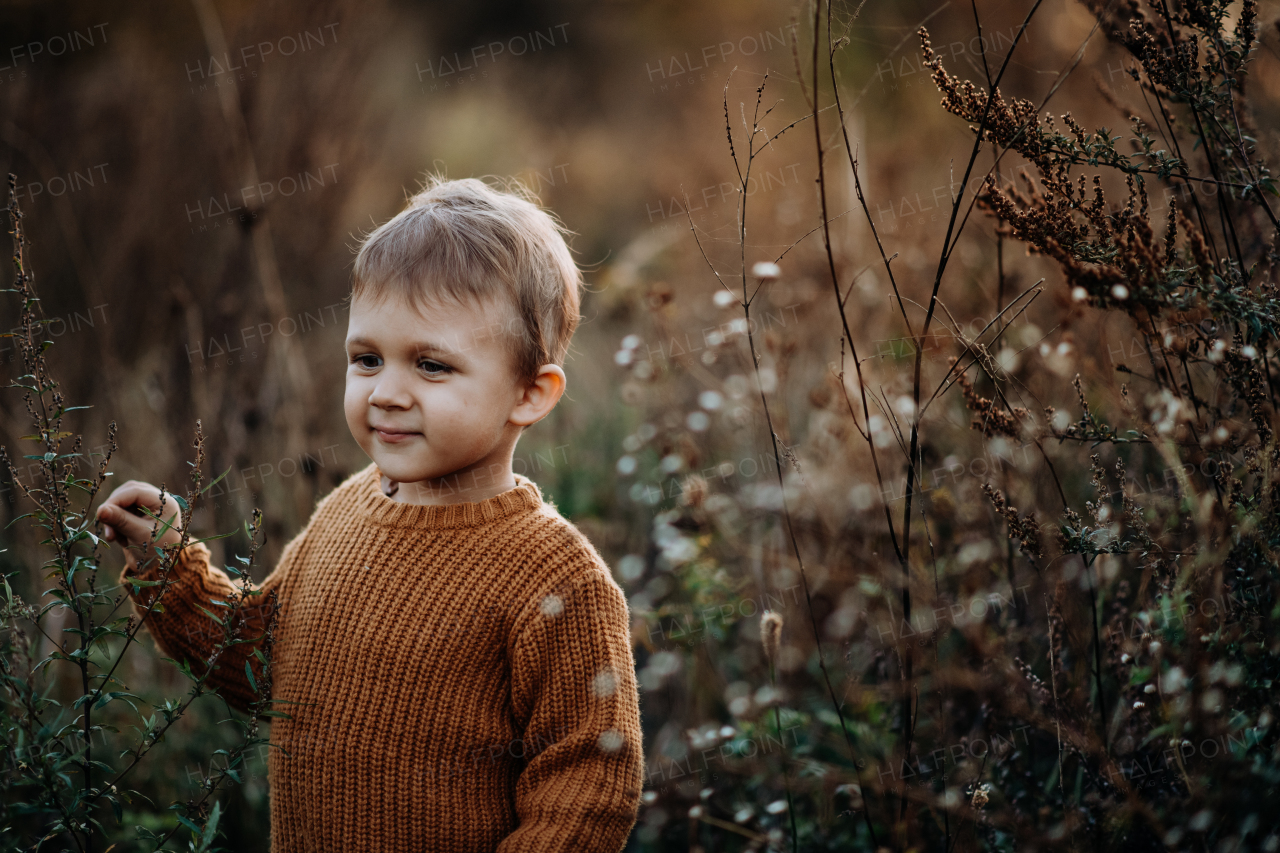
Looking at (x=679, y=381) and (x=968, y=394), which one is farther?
(x=679, y=381)

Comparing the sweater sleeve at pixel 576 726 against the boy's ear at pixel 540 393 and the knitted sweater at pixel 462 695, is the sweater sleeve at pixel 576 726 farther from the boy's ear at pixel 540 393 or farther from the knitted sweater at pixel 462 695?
the boy's ear at pixel 540 393

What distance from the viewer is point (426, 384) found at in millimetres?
1521

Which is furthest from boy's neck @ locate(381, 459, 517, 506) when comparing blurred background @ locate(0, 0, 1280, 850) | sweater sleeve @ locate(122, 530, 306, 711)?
blurred background @ locate(0, 0, 1280, 850)

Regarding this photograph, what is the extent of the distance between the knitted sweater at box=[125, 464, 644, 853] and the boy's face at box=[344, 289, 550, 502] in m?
0.15

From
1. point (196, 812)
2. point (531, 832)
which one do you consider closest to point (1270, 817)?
point (531, 832)

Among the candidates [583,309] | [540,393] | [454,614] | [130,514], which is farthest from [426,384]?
[583,309]

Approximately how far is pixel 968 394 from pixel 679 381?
201 centimetres

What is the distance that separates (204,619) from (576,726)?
782 mm

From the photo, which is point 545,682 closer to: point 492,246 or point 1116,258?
point 492,246

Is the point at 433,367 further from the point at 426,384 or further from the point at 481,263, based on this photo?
the point at 481,263

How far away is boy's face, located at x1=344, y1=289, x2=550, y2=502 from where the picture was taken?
4.97 feet

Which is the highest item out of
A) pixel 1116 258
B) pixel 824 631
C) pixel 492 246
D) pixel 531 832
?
pixel 492 246

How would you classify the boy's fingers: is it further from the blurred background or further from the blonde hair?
the blurred background

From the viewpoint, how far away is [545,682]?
154 centimetres
